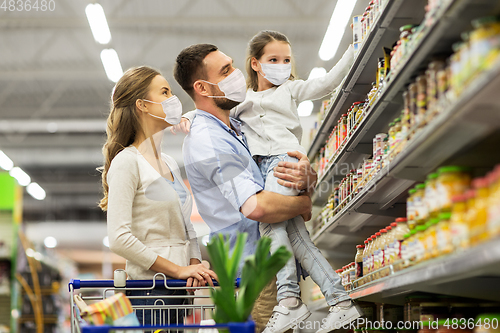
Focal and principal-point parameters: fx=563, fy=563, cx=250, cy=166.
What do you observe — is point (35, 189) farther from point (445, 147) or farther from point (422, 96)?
point (445, 147)

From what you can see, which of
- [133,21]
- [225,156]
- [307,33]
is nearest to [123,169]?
[225,156]

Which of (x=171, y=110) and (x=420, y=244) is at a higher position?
(x=171, y=110)

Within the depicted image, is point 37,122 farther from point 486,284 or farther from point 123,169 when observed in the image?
point 486,284

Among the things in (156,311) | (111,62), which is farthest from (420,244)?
(111,62)

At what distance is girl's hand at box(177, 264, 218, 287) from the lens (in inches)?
105

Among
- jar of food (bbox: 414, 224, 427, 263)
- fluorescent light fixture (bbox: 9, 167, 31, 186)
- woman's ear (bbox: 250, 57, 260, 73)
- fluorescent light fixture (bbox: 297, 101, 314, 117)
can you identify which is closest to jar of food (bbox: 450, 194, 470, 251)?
jar of food (bbox: 414, 224, 427, 263)

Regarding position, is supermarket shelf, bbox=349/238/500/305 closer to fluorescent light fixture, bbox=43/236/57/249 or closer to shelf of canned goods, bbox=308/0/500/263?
shelf of canned goods, bbox=308/0/500/263

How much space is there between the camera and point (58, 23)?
27.7ft

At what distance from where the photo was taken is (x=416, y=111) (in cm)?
219

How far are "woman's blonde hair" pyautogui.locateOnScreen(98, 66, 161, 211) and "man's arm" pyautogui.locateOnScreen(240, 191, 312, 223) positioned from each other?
0.74 metres

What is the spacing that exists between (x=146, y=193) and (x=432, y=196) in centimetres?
142

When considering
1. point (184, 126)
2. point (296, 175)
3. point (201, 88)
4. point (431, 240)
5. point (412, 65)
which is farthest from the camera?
point (184, 126)

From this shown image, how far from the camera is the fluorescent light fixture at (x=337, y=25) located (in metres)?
6.27

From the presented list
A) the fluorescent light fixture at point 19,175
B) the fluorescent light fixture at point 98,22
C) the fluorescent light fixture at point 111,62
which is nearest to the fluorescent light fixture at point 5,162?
the fluorescent light fixture at point 19,175
